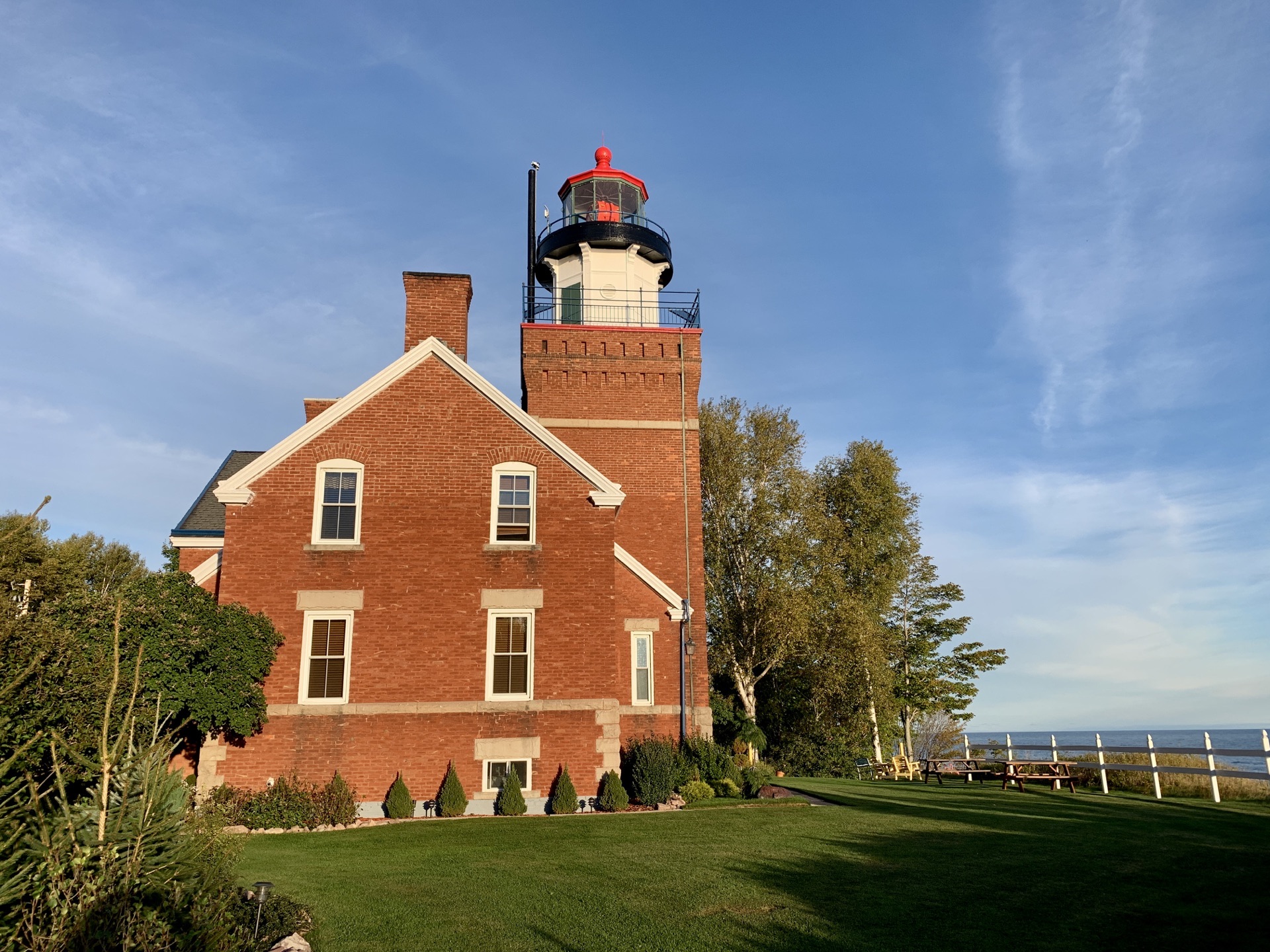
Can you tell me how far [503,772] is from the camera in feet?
62.4

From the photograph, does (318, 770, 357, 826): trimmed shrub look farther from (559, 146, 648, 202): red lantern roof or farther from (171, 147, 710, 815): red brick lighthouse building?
(559, 146, 648, 202): red lantern roof

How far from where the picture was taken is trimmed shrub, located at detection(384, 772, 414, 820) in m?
18.0

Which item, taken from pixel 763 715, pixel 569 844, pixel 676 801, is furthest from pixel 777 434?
pixel 569 844

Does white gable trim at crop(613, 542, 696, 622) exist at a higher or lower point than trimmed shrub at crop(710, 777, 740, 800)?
higher

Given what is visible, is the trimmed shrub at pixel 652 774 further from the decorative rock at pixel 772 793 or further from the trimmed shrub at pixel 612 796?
the decorative rock at pixel 772 793

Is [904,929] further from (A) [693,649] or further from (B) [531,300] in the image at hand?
(B) [531,300]

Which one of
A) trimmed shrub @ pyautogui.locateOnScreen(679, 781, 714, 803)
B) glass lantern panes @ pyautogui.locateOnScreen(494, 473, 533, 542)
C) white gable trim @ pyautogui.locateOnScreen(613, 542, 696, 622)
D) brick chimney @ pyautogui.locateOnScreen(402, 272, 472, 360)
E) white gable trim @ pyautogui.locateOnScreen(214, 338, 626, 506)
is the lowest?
trimmed shrub @ pyautogui.locateOnScreen(679, 781, 714, 803)

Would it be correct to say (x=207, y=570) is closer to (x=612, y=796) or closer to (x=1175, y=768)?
(x=612, y=796)

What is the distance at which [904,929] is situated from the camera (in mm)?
8672

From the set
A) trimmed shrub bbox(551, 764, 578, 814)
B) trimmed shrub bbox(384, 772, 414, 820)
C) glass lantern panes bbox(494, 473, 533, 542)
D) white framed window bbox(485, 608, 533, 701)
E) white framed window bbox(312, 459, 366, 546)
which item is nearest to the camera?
trimmed shrub bbox(384, 772, 414, 820)

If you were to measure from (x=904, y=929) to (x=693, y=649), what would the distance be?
1585 centimetres

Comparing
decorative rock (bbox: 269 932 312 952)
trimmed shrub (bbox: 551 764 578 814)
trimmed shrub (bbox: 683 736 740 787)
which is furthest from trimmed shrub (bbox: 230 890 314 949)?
trimmed shrub (bbox: 683 736 740 787)

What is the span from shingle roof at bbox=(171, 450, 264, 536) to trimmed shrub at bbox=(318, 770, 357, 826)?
877 centimetres

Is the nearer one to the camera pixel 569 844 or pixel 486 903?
pixel 486 903
